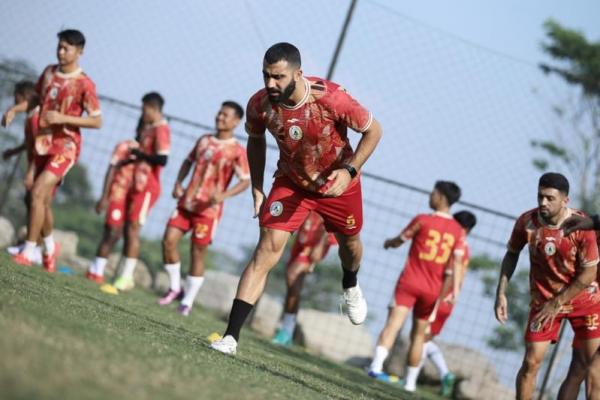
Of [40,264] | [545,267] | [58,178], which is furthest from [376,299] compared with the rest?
[545,267]

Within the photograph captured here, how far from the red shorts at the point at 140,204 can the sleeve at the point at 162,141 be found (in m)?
0.51

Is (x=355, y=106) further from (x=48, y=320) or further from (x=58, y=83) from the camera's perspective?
(x=58, y=83)

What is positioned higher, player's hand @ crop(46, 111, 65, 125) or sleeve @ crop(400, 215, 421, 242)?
sleeve @ crop(400, 215, 421, 242)

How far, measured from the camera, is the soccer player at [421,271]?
38.8 feet

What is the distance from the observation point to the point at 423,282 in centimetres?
1187

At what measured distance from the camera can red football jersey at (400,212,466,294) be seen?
11.9 m

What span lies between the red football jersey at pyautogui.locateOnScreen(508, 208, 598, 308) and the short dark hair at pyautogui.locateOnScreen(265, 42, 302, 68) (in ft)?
8.73

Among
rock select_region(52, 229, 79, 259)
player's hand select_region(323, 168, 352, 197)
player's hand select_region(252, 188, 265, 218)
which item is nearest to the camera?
player's hand select_region(323, 168, 352, 197)

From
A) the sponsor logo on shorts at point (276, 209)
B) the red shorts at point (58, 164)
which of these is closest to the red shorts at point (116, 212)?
the red shorts at point (58, 164)

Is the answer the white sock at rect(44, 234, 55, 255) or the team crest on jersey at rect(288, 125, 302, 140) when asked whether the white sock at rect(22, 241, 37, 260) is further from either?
the team crest on jersey at rect(288, 125, 302, 140)

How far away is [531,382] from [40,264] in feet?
24.1

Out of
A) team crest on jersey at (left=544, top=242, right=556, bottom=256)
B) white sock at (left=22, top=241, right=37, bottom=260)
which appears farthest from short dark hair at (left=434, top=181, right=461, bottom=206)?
white sock at (left=22, top=241, right=37, bottom=260)

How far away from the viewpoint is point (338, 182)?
678 cm

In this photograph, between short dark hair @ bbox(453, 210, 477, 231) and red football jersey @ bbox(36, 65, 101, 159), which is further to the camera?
short dark hair @ bbox(453, 210, 477, 231)
